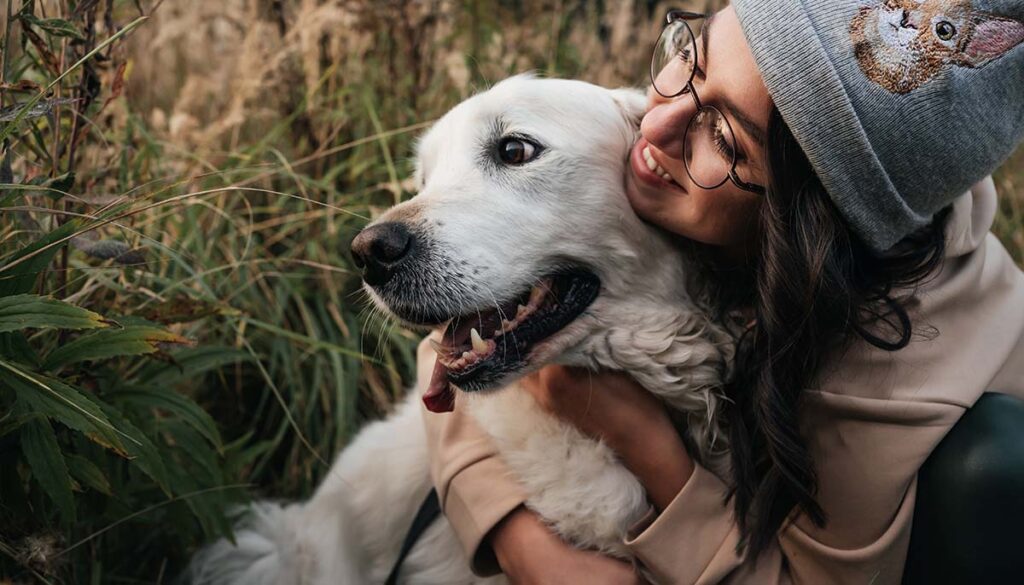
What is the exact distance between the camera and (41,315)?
163 cm

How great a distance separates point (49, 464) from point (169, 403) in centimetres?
43

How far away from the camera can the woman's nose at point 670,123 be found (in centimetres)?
190

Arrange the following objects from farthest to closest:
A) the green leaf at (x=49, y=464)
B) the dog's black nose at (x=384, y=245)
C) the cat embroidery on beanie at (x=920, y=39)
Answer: the dog's black nose at (x=384, y=245) < the green leaf at (x=49, y=464) < the cat embroidery on beanie at (x=920, y=39)

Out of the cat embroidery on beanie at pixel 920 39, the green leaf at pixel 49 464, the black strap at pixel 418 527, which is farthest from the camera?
the black strap at pixel 418 527

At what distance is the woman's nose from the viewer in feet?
6.25

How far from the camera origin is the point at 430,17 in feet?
11.7

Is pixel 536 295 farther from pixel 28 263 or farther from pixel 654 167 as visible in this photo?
pixel 28 263

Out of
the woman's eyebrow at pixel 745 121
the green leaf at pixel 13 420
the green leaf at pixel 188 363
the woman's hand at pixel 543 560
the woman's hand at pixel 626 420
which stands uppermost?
the woman's eyebrow at pixel 745 121

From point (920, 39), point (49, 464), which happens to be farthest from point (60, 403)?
point (920, 39)

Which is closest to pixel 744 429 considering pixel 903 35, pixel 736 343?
pixel 736 343

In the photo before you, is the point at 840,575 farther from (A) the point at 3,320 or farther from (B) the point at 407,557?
(A) the point at 3,320

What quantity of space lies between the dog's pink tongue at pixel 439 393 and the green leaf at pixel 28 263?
2.70 feet

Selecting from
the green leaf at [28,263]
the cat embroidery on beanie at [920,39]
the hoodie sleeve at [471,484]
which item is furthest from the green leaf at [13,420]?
the cat embroidery on beanie at [920,39]

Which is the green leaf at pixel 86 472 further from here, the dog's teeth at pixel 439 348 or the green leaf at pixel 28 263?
the dog's teeth at pixel 439 348
